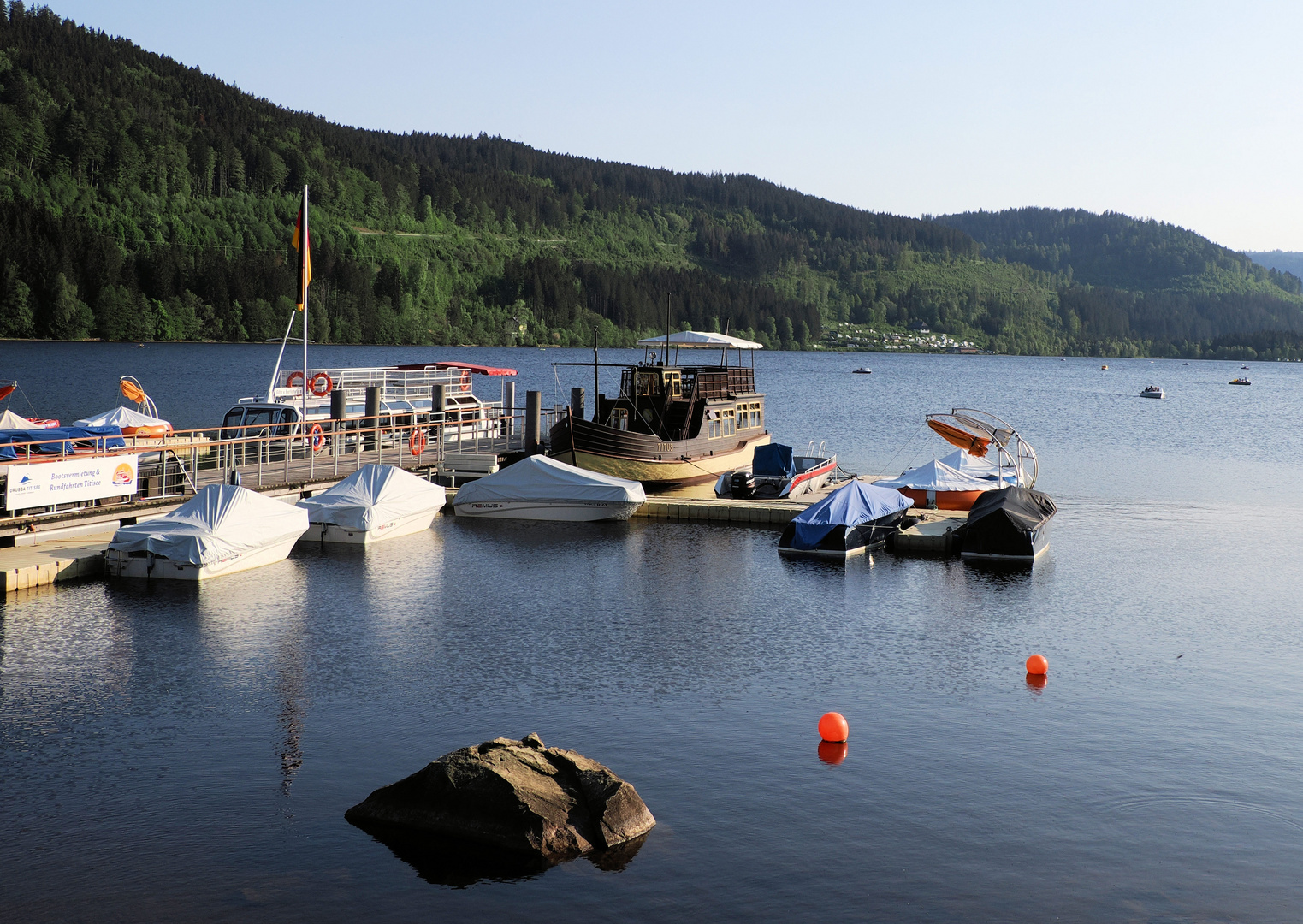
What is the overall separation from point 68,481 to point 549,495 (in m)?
12.8

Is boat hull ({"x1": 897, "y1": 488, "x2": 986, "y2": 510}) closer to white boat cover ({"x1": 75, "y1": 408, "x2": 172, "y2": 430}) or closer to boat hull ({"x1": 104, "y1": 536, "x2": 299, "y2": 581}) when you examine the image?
boat hull ({"x1": 104, "y1": 536, "x2": 299, "y2": 581})

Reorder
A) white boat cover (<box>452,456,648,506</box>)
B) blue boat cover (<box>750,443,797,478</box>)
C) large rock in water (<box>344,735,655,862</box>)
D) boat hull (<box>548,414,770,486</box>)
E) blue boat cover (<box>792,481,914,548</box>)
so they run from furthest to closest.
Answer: blue boat cover (<box>750,443,797,478</box>), boat hull (<box>548,414,770,486</box>), white boat cover (<box>452,456,648,506</box>), blue boat cover (<box>792,481,914,548</box>), large rock in water (<box>344,735,655,862</box>)

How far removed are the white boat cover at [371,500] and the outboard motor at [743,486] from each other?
→ 11153 millimetres

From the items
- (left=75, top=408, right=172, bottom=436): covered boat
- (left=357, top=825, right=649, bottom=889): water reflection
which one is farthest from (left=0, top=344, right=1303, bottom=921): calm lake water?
(left=75, top=408, right=172, bottom=436): covered boat

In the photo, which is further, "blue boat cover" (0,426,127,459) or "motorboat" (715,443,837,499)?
"motorboat" (715,443,837,499)

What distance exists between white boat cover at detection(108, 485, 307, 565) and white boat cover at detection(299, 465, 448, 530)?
7.88ft

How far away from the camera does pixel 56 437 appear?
1084 inches

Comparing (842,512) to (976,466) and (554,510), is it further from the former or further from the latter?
(976,466)

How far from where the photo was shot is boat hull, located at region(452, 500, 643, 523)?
3275cm

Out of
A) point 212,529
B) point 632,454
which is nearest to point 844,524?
point 632,454

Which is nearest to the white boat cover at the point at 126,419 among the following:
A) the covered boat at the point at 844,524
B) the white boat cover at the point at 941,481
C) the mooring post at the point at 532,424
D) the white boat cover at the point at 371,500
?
the mooring post at the point at 532,424

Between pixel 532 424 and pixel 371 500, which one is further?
pixel 532 424

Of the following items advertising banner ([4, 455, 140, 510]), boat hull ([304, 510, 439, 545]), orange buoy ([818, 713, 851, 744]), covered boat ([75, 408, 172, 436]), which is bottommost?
orange buoy ([818, 713, 851, 744])

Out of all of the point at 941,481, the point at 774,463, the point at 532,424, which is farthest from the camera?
the point at 532,424
